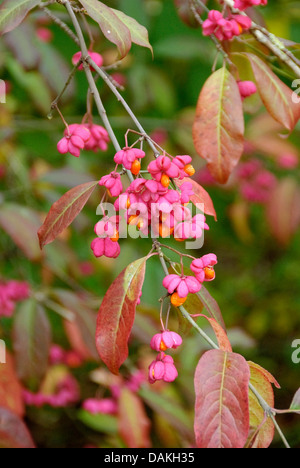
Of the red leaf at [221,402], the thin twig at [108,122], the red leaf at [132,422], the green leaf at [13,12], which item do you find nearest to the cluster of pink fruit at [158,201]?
the thin twig at [108,122]

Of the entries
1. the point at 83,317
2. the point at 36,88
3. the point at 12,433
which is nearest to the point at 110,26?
the point at 12,433

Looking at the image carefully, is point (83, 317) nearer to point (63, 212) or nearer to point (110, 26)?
point (63, 212)

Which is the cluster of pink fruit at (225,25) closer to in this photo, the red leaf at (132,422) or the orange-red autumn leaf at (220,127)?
the orange-red autumn leaf at (220,127)

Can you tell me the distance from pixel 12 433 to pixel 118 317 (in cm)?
36

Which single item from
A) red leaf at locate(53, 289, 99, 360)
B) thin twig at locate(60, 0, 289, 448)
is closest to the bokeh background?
red leaf at locate(53, 289, 99, 360)

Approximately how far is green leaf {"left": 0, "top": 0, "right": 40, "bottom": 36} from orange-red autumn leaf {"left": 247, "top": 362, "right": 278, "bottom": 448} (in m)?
0.62

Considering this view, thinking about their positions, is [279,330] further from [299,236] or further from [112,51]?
[112,51]

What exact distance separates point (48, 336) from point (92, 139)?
23.0 inches

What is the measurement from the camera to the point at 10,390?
50.8 inches

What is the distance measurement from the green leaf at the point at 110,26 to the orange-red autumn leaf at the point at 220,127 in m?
0.16

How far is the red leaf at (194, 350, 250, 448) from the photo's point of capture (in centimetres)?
71

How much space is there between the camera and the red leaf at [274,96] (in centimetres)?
96

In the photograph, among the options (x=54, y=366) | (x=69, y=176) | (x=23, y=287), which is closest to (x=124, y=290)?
(x=23, y=287)

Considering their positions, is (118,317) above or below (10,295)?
above
